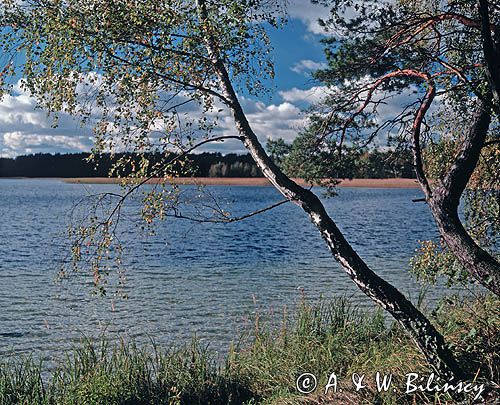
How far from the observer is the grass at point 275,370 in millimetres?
6980

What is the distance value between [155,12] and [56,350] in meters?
7.01

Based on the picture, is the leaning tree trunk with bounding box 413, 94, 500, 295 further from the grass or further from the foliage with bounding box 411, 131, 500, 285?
the foliage with bounding box 411, 131, 500, 285

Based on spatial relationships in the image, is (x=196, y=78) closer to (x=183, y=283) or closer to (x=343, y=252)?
(x=343, y=252)

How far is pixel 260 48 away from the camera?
23.8ft

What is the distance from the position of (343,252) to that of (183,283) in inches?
442

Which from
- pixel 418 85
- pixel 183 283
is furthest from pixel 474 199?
pixel 183 283

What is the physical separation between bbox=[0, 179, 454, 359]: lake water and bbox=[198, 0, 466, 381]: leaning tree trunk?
36.8 inches

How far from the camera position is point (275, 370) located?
27.1 ft

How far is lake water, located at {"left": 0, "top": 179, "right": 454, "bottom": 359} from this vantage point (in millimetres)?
12477

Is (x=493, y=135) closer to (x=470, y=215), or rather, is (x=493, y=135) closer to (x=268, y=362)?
(x=470, y=215)

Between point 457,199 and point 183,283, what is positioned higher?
point 457,199

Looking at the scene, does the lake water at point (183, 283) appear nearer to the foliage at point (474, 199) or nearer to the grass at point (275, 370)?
the grass at point (275, 370)

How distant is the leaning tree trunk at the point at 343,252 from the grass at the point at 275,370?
1.34 feet

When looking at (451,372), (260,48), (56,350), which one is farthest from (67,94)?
(56,350)
